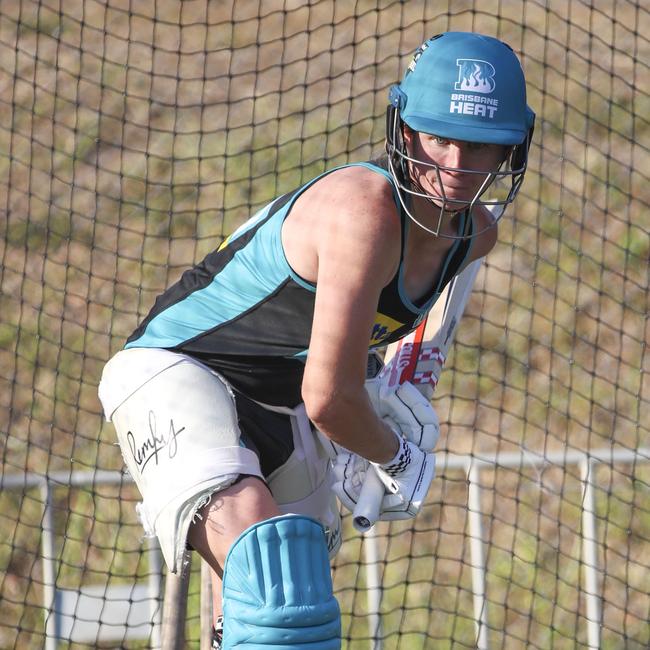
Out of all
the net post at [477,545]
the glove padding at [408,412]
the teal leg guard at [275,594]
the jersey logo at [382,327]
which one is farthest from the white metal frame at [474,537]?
the teal leg guard at [275,594]

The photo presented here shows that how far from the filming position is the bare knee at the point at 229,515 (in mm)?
2695

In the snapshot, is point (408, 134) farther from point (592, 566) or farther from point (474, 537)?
point (592, 566)

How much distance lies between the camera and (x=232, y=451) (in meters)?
2.78

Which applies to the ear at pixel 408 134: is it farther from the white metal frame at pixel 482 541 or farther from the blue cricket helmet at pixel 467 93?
the white metal frame at pixel 482 541

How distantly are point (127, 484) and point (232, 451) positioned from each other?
14.3 feet

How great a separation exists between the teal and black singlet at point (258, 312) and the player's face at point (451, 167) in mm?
87

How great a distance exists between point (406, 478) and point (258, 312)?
0.59 m

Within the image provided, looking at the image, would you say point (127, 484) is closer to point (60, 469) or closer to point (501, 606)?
point (60, 469)

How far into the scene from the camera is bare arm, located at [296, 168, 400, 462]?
253 cm

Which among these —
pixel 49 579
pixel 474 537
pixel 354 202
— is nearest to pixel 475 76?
pixel 354 202

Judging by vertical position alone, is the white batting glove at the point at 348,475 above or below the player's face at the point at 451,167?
below

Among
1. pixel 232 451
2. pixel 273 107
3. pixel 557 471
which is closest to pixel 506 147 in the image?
pixel 232 451

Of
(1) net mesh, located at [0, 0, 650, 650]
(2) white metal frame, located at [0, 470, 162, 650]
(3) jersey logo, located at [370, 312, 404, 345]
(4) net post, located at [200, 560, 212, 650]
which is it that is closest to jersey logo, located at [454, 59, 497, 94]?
(3) jersey logo, located at [370, 312, 404, 345]

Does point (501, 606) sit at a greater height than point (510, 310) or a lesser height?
lesser
